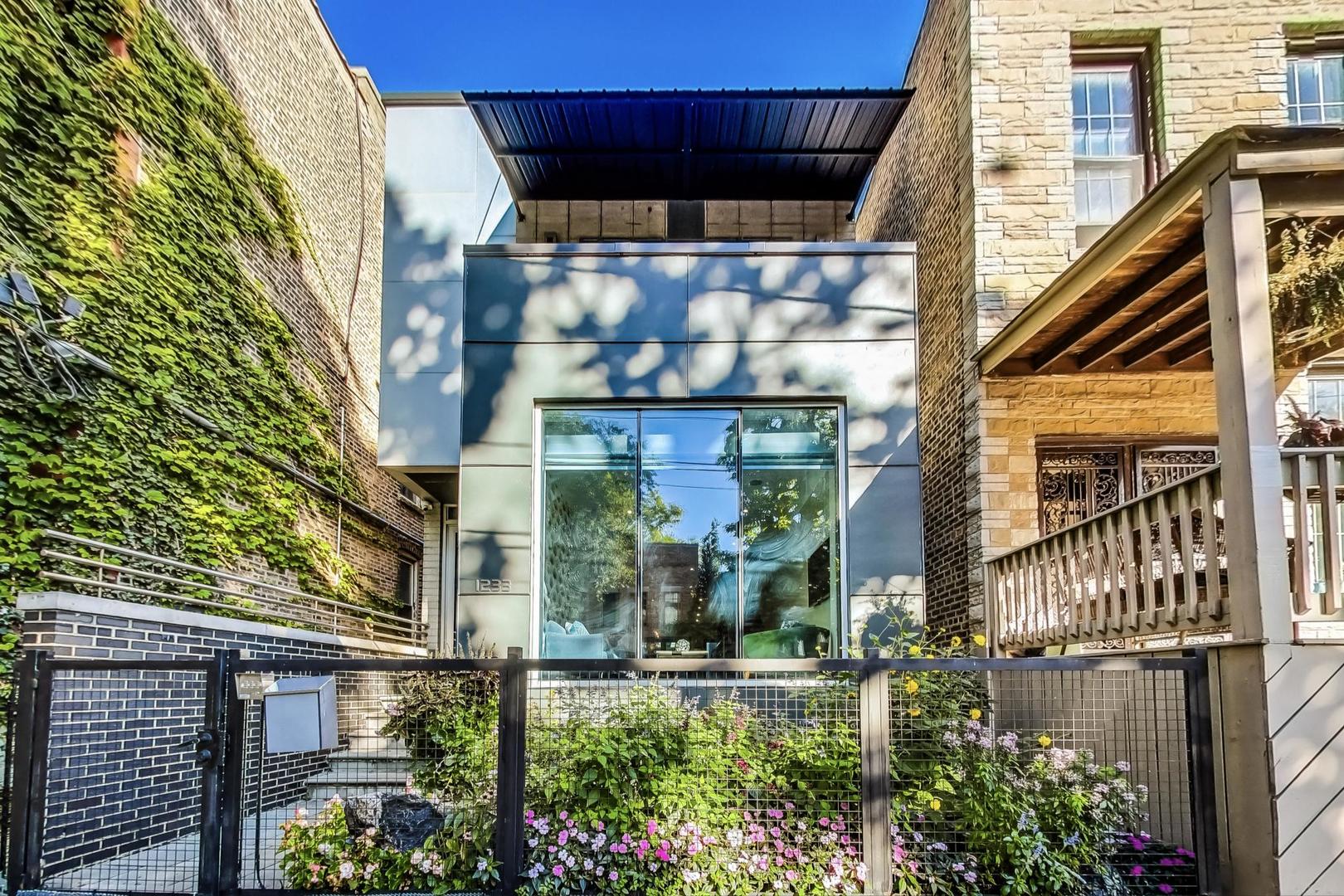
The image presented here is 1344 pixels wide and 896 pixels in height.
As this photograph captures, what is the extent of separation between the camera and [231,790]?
4.48 m

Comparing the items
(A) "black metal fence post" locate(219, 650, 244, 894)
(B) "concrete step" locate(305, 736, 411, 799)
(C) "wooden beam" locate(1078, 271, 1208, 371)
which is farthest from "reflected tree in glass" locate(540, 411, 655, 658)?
(C) "wooden beam" locate(1078, 271, 1208, 371)

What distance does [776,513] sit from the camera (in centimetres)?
788

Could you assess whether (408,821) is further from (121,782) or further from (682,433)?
(682,433)

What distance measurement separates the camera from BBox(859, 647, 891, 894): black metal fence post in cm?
448

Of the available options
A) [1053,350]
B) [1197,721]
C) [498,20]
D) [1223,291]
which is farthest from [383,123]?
[1197,721]

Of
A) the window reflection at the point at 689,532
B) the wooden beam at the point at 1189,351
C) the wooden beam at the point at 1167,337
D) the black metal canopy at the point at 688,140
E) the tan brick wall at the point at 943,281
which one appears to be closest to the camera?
the wooden beam at the point at 1167,337

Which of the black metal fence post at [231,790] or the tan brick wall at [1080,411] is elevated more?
the tan brick wall at [1080,411]

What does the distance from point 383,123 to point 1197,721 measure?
14.0 metres

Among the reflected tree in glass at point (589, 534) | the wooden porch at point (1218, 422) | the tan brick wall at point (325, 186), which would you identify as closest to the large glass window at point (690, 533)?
the reflected tree in glass at point (589, 534)

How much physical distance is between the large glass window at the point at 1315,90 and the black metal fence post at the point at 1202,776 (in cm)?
643

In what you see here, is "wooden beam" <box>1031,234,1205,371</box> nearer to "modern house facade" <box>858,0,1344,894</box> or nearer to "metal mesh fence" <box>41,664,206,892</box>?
"modern house facade" <box>858,0,1344,894</box>

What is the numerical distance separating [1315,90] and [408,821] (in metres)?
10.0

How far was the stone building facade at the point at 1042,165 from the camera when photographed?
7.71 metres

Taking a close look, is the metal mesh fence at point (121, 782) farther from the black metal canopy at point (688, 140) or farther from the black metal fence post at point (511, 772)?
the black metal canopy at point (688, 140)
